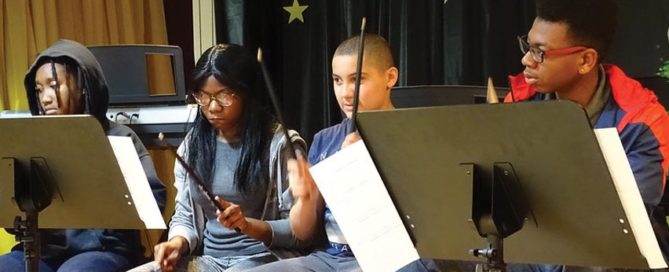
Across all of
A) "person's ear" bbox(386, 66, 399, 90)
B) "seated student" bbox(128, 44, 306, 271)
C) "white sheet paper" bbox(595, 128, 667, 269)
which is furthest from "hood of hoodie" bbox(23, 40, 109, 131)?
"white sheet paper" bbox(595, 128, 667, 269)

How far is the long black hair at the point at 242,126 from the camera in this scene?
2100 millimetres

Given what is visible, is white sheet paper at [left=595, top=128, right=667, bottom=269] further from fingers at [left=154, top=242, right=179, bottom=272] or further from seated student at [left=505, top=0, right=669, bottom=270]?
fingers at [left=154, top=242, right=179, bottom=272]

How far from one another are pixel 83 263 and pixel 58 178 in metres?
0.34

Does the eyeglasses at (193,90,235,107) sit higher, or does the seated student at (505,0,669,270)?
the seated student at (505,0,669,270)

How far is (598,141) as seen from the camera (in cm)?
126

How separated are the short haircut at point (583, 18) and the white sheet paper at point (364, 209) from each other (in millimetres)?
551

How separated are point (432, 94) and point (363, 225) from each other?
0.75m

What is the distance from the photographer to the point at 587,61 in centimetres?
173

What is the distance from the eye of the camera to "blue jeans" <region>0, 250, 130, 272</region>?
6.68 feet

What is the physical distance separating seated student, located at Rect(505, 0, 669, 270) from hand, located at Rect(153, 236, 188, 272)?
0.87 metres

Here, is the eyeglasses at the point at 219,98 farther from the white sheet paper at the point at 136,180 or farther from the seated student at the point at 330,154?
the white sheet paper at the point at 136,180

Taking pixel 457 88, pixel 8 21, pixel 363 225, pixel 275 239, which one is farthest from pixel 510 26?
pixel 8 21

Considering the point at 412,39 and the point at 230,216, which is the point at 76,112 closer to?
the point at 230,216

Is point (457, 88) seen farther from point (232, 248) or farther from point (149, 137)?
Result: point (149, 137)
